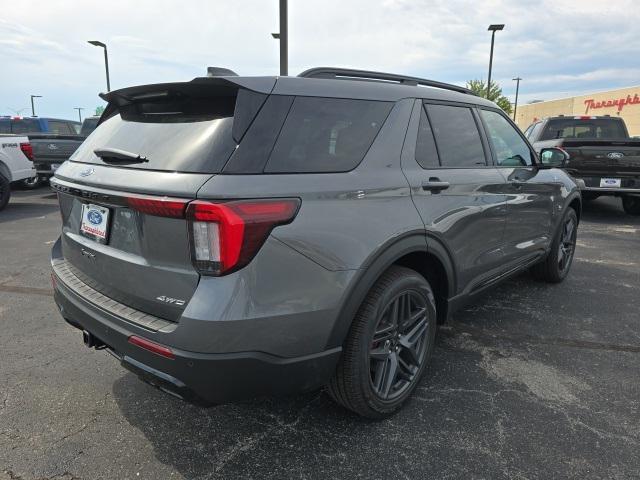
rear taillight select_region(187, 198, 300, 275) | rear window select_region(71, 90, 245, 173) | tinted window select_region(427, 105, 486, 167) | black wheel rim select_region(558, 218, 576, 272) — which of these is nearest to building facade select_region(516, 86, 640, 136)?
black wheel rim select_region(558, 218, 576, 272)

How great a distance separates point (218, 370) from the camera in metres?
1.86

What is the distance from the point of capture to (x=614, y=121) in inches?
398

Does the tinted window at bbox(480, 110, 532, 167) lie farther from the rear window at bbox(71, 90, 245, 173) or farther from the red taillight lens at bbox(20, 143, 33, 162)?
the red taillight lens at bbox(20, 143, 33, 162)

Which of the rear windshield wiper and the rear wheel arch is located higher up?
the rear windshield wiper

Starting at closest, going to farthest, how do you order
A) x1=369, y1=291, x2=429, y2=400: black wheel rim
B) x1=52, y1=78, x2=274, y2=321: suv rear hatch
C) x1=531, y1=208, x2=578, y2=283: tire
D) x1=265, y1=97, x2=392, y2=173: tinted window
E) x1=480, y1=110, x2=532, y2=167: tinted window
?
x1=52, y1=78, x2=274, y2=321: suv rear hatch
x1=265, y1=97, x2=392, y2=173: tinted window
x1=369, y1=291, x2=429, y2=400: black wheel rim
x1=480, y1=110, x2=532, y2=167: tinted window
x1=531, y1=208, x2=578, y2=283: tire

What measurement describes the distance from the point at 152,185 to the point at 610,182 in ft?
27.7

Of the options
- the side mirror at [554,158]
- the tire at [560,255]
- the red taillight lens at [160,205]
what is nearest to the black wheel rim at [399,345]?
the red taillight lens at [160,205]

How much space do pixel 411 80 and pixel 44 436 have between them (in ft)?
9.36

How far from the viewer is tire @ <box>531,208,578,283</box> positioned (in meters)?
4.73

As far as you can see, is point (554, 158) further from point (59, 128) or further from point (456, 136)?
point (59, 128)

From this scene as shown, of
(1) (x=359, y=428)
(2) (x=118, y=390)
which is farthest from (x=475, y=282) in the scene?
(2) (x=118, y=390)

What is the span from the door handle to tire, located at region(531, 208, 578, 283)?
2.48 m

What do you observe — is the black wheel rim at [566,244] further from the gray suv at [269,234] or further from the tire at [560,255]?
the gray suv at [269,234]

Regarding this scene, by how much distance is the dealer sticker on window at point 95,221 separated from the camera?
224cm
